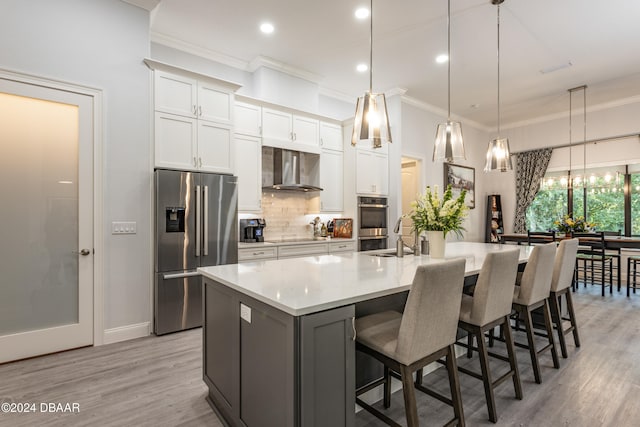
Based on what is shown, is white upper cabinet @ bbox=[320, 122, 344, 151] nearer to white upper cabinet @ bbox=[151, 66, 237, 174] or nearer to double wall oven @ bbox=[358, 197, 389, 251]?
double wall oven @ bbox=[358, 197, 389, 251]

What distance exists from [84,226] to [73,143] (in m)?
0.77

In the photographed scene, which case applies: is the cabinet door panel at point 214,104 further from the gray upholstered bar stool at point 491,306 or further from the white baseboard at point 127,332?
the gray upholstered bar stool at point 491,306

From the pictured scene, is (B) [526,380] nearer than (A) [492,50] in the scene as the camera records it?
Yes

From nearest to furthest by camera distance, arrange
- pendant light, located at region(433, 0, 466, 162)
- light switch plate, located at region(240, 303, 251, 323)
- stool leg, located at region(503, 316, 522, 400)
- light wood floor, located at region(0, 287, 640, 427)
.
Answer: light switch plate, located at region(240, 303, 251, 323) < light wood floor, located at region(0, 287, 640, 427) < stool leg, located at region(503, 316, 522, 400) < pendant light, located at region(433, 0, 466, 162)

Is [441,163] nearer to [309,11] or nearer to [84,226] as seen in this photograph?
[309,11]

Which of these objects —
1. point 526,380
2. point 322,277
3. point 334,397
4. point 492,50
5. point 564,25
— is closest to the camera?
point 334,397

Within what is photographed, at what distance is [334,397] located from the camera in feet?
4.55

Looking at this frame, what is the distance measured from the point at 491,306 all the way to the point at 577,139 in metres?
6.48

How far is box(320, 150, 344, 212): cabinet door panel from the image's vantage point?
16.4ft

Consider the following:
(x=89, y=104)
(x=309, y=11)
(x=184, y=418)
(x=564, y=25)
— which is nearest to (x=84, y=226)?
(x=89, y=104)

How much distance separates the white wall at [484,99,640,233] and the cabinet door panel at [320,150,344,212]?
456 centimetres

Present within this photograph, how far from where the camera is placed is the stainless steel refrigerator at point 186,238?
3248 millimetres

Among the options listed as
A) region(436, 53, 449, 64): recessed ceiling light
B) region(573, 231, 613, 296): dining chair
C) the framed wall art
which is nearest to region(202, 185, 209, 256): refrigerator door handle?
region(436, 53, 449, 64): recessed ceiling light

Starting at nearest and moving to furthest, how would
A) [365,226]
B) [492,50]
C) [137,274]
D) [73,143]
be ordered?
1. [73,143]
2. [137,274]
3. [492,50]
4. [365,226]
